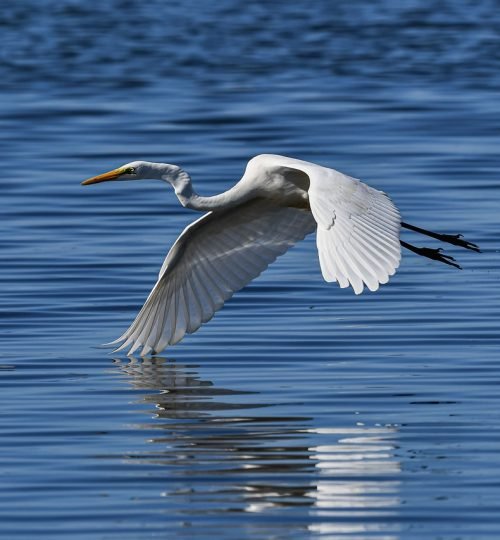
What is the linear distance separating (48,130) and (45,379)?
11.5m

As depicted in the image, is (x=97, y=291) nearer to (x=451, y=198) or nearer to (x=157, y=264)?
(x=157, y=264)

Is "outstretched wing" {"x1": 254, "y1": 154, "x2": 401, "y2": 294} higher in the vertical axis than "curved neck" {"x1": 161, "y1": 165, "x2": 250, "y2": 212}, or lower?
higher

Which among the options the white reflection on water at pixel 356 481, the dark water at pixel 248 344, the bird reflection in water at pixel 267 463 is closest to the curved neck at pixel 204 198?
the dark water at pixel 248 344

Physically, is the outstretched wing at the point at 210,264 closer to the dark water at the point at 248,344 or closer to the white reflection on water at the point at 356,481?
the dark water at the point at 248,344

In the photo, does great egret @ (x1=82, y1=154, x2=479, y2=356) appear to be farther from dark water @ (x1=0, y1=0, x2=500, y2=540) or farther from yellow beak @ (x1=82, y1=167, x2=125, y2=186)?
dark water @ (x1=0, y1=0, x2=500, y2=540)

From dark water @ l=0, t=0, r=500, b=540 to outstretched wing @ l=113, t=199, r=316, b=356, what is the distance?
0.22 m

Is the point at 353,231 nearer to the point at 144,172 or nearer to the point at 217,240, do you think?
the point at 217,240

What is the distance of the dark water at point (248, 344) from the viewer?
7023 millimetres

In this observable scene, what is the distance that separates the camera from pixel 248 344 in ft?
33.9

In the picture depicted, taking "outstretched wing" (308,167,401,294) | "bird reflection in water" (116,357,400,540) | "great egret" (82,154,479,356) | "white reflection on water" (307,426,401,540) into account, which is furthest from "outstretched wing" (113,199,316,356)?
"white reflection on water" (307,426,401,540)

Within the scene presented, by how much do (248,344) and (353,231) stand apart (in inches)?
74.9

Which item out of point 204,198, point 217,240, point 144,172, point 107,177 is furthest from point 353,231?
point 107,177

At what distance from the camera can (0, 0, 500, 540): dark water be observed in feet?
23.0

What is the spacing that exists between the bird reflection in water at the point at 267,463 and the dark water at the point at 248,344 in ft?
0.05
